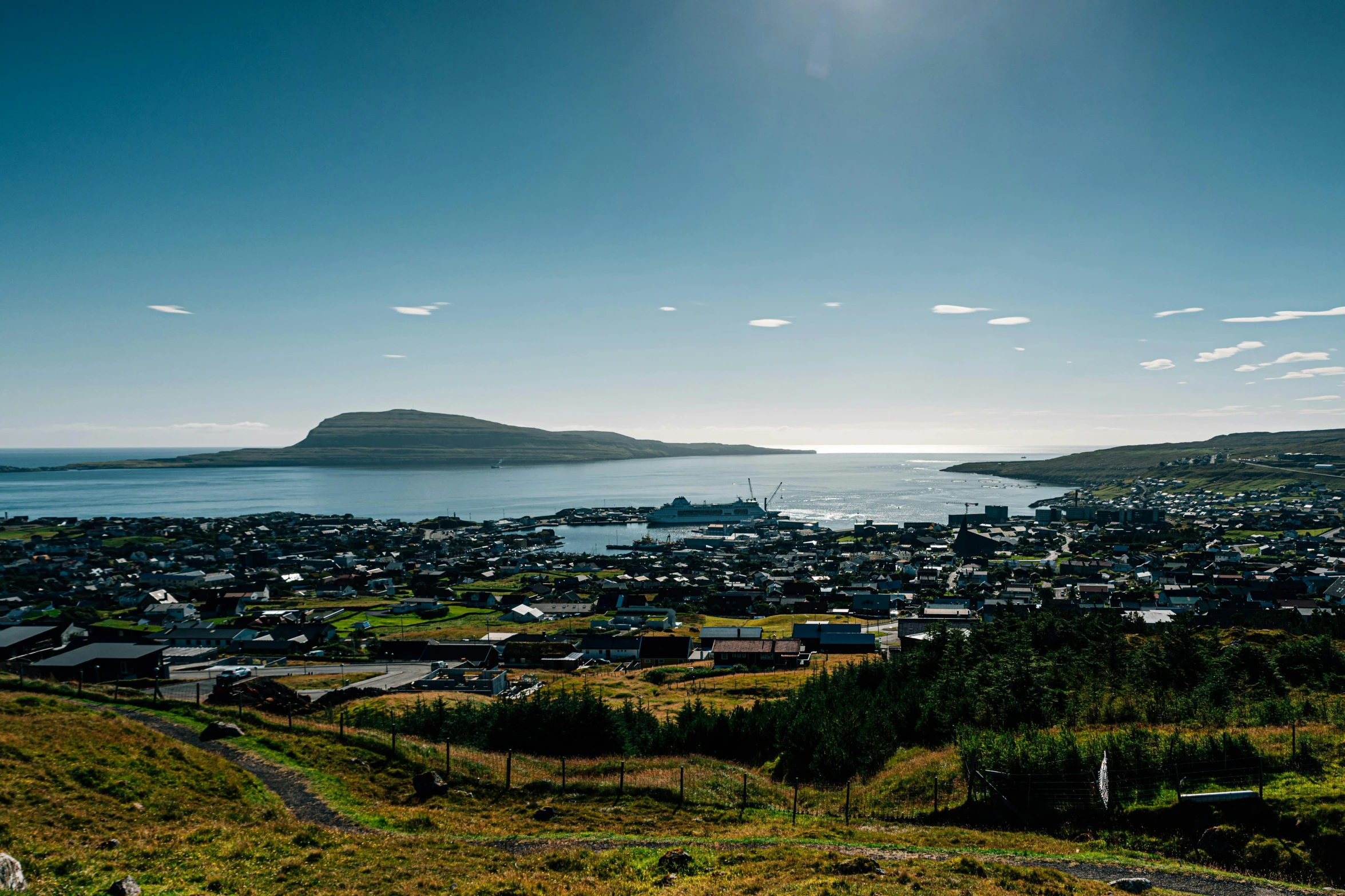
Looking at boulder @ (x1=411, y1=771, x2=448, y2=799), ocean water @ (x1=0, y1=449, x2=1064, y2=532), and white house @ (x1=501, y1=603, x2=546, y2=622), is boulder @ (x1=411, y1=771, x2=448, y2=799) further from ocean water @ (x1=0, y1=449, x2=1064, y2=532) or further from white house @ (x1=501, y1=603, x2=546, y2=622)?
ocean water @ (x1=0, y1=449, x2=1064, y2=532)

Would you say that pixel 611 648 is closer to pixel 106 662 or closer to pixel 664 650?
pixel 664 650

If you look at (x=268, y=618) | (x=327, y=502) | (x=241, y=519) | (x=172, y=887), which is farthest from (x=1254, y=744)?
(x=327, y=502)

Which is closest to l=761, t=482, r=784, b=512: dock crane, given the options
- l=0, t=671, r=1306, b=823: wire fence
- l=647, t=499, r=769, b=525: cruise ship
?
l=647, t=499, r=769, b=525: cruise ship

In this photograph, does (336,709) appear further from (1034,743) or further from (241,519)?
(241,519)

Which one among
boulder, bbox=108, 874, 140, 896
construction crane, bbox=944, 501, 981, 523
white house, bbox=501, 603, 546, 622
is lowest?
white house, bbox=501, 603, 546, 622

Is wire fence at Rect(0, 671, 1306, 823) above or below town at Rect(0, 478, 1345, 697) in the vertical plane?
above

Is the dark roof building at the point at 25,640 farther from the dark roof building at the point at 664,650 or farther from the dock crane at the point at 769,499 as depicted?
the dock crane at the point at 769,499
